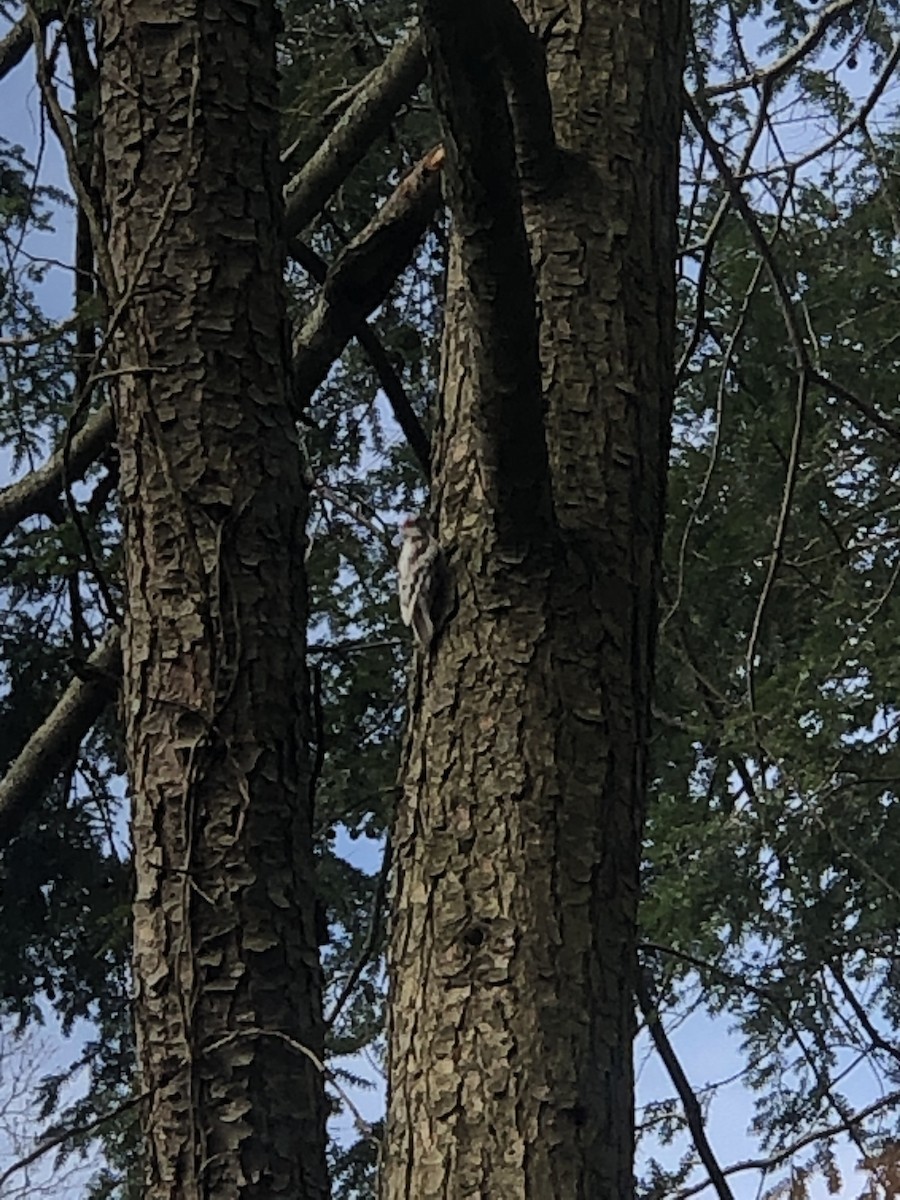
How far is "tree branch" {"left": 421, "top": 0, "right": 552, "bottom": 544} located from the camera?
1185mm

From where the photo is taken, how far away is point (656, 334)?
1662mm

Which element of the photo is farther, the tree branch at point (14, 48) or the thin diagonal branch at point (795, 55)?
the tree branch at point (14, 48)

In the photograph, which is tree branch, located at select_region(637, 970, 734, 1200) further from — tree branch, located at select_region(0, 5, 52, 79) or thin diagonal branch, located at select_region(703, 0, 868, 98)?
tree branch, located at select_region(0, 5, 52, 79)

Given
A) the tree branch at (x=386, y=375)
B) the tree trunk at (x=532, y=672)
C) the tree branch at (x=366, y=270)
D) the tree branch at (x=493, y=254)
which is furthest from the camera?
the tree branch at (x=386, y=375)

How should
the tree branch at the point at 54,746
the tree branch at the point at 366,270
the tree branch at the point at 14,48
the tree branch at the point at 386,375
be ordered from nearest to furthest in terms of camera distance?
1. the tree branch at the point at 366,270
2. the tree branch at the point at 54,746
3. the tree branch at the point at 386,375
4. the tree branch at the point at 14,48

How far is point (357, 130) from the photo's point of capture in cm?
233

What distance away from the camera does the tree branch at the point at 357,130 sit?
229 cm

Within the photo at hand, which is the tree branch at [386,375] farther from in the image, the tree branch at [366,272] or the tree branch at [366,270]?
the tree branch at [366,270]

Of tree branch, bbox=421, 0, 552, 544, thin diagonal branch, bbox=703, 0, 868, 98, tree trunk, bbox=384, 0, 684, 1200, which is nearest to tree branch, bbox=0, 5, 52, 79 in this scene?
thin diagonal branch, bbox=703, 0, 868, 98

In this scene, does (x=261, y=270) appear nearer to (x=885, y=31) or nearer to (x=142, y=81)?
(x=142, y=81)

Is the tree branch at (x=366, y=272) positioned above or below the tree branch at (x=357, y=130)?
below

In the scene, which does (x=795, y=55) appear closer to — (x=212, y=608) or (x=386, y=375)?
(x=386, y=375)

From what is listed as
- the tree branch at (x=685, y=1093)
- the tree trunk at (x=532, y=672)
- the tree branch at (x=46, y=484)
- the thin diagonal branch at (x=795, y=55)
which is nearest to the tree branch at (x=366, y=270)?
the tree trunk at (x=532, y=672)

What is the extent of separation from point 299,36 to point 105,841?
5.65 ft
